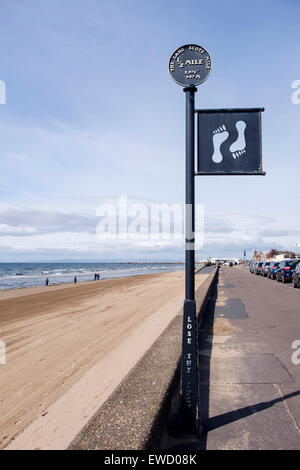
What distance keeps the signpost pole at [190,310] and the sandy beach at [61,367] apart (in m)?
1.47

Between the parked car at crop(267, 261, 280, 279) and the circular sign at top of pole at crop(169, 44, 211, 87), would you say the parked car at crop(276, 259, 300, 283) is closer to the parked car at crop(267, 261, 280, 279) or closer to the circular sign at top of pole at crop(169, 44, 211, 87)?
the parked car at crop(267, 261, 280, 279)

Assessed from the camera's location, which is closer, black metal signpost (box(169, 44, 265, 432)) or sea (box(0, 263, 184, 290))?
black metal signpost (box(169, 44, 265, 432))

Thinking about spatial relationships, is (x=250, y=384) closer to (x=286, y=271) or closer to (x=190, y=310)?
(x=190, y=310)

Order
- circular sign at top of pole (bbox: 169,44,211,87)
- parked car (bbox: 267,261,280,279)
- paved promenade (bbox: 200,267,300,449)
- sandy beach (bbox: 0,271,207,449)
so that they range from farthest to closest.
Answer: parked car (bbox: 267,261,280,279), sandy beach (bbox: 0,271,207,449), circular sign at top of pole (bbox: 169,44,211,87), paved promenade (bbox: 200,267,300,449)

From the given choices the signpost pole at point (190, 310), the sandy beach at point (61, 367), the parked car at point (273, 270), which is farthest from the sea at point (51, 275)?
the signpost pole at point (190, 310)

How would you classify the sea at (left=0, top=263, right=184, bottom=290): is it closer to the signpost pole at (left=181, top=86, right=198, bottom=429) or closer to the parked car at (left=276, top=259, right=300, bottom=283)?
the parked car at (left=276, top=259, right=300, bottom=283)

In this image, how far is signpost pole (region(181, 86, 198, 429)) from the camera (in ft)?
12.7

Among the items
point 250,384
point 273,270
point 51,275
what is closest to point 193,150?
point 250,384

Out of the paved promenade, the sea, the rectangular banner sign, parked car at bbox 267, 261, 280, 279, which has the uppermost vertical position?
the rectangular banner sign

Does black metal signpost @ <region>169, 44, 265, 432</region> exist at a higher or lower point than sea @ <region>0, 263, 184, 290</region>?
higher

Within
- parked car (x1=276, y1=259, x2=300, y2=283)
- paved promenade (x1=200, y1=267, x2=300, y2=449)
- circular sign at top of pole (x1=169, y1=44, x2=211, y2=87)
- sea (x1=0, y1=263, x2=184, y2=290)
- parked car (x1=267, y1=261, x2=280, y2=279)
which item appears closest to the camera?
paved promenade (x1=200, y1=267, x2=300, y2=449)

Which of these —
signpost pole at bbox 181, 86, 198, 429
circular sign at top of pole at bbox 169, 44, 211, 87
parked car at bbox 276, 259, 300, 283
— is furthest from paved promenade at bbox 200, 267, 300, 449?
parked car at bbox 276, 259, 300, 283

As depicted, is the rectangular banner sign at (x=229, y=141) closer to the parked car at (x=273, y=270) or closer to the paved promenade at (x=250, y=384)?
the paved promenade at (x=250, y=384)
